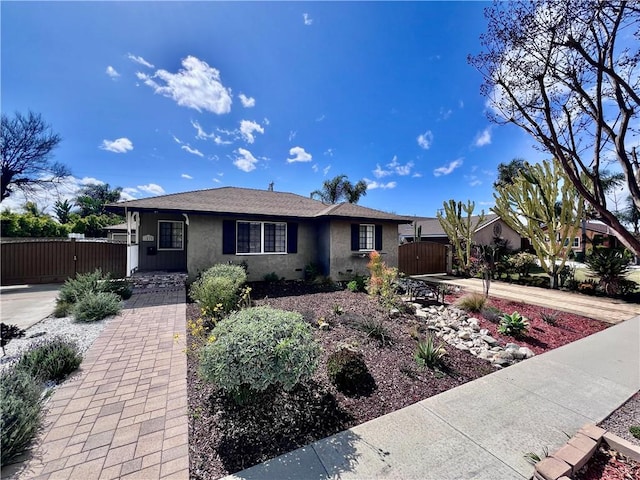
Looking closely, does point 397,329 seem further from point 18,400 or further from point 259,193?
point 259,193

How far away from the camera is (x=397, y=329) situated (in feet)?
18.8

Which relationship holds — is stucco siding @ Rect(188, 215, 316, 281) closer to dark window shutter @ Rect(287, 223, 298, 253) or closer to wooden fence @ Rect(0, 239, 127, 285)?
dark window shutter @ Rect(287, 223, 298, 253)

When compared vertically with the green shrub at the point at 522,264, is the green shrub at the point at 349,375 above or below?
below

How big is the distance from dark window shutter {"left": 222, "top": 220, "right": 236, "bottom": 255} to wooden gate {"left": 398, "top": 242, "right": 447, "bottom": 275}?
9.26 meters

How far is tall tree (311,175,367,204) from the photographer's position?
100 feet

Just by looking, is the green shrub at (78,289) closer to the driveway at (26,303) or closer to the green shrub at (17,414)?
the driveway at (26,303)

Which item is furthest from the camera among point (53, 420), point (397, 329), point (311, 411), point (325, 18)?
point (325, 18)

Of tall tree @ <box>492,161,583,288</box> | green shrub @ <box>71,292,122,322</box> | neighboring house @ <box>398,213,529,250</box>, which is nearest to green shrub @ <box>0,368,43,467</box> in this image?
green shrub @ <box>71,292,122,322</box>

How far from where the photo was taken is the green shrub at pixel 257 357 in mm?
2633

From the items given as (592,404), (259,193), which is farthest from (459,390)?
(259,193)

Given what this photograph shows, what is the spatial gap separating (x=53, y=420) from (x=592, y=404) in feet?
22.0

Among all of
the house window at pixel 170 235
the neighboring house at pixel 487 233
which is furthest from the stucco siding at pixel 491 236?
the house window at pixel 170 235

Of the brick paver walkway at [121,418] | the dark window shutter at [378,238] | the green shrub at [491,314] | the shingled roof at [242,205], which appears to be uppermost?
the shingled roof at [242,205]

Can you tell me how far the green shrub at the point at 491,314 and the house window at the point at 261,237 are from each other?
786 cm
